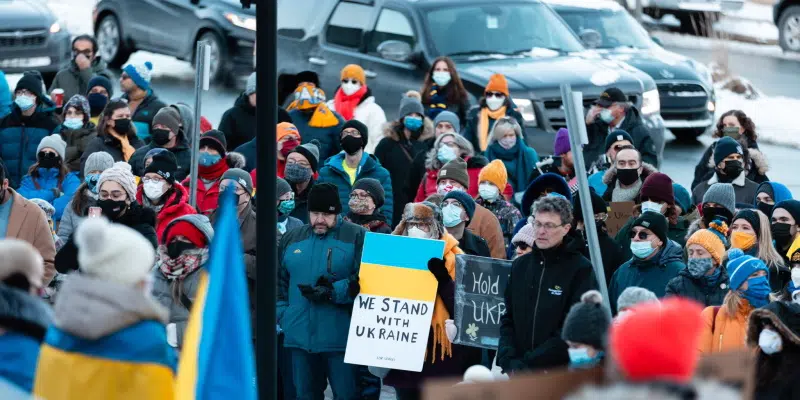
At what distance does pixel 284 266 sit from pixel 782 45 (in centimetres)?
1887

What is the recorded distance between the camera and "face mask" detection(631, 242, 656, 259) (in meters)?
8.87

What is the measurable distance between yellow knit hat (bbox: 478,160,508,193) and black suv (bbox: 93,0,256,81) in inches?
331

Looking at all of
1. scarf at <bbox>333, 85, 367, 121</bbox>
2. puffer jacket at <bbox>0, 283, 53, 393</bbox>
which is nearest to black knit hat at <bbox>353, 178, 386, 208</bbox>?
scarf at <bbox>333, 85, 367, 121</bbox>

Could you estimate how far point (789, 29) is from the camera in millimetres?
26141

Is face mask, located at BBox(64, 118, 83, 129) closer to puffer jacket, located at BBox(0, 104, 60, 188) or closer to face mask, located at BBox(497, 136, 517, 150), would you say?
puffer jacket, located at BBox(0, 104, 60, 188)

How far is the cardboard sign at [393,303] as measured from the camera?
906 cm

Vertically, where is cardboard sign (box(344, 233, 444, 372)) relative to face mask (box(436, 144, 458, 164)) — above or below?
below

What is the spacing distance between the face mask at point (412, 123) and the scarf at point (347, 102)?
5.11ft

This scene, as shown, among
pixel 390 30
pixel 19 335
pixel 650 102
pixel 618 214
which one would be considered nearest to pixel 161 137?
pixel 618 214

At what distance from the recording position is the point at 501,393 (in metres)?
4.59

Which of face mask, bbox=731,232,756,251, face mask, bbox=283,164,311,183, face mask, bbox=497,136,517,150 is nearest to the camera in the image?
face mask, bbox=731,232,756,251

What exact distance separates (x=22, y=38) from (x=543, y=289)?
1213cm

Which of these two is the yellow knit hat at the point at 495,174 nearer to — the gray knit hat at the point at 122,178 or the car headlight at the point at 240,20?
the gray knit hat at the point at 122,178

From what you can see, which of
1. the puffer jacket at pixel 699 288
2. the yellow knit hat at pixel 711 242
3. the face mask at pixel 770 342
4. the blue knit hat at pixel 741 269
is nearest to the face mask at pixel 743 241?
the yellow knit hat at pixel 711 242
